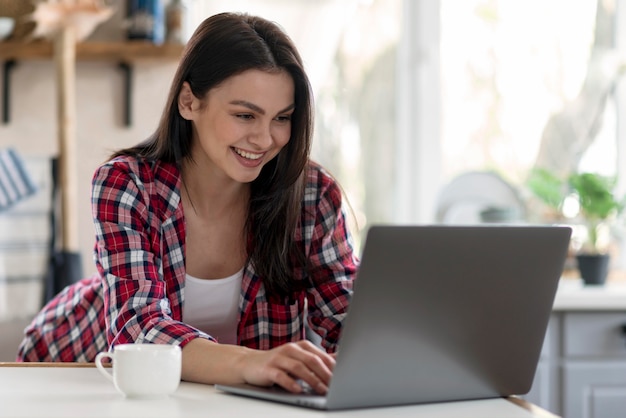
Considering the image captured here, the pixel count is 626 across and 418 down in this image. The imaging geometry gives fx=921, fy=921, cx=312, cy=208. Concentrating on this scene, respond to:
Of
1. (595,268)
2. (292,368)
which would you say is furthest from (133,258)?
(595,268)

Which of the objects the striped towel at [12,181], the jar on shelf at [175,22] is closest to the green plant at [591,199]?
the jar on shelf at [175,22]

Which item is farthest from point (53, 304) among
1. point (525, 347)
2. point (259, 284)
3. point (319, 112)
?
point (319, 112)

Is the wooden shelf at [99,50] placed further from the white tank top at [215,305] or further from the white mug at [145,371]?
the white mug at [145,371]

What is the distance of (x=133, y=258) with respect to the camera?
1478 mm

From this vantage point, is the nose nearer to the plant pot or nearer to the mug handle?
the mug handle

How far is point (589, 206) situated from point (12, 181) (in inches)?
70.3

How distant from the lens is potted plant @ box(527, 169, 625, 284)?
288 cm

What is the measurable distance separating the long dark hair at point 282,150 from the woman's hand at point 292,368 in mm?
516

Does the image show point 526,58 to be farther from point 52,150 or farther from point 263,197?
point 263,197

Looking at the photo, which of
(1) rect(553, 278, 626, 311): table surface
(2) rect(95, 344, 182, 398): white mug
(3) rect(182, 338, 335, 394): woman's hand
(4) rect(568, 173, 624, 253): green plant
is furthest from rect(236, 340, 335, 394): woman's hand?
(4) rect(568, 173, 624, 253): green plant

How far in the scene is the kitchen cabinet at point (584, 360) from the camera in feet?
8.39

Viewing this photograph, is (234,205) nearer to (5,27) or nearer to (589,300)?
(589,300)

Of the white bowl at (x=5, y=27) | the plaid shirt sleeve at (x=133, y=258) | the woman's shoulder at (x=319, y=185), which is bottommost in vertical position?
the plaid shirt sleeve at (x=133, y=258)

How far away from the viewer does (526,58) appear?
341cm
